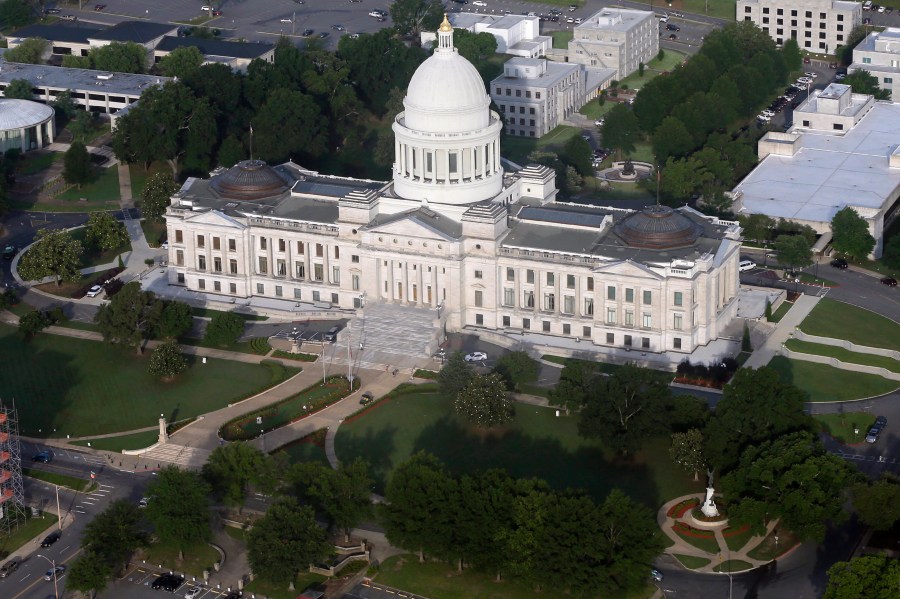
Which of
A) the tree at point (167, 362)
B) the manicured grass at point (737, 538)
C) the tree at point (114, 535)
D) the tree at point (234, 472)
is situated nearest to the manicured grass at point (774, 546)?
the manicured grass at point (737, 538)

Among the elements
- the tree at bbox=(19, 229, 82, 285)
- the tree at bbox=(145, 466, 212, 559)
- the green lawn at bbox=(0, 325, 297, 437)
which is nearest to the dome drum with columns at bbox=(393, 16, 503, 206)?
the green lawn at bbox=(0, 325, 297, 437)

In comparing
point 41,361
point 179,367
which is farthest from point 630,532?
point 41,361

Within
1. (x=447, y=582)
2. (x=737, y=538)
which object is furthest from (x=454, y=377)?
(x=737, y=538)

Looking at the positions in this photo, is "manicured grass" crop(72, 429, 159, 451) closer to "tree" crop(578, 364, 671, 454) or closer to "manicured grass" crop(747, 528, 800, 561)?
"tree" crop(578, 364, 671, 454)

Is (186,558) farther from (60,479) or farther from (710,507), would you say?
(710,507)

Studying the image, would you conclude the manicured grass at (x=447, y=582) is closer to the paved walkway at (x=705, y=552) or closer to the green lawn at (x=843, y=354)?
the paved walkway at (x=705, y=552)

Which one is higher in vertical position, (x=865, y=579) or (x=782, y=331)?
(x=782, y=331)
